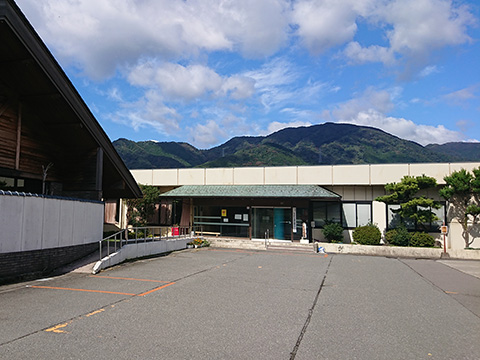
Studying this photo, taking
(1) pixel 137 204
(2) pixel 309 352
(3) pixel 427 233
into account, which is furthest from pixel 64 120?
(3) pixel 427 233

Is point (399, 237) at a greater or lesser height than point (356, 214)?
lesser

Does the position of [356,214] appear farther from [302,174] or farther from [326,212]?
[302,174]

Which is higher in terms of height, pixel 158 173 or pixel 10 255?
pixel 158 173

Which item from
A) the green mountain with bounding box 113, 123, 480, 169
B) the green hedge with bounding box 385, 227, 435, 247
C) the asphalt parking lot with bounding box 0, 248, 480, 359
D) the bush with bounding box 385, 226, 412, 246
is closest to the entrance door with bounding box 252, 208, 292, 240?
the bush with bounding box 385, 226, 412, 246

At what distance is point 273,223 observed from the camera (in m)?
25.0

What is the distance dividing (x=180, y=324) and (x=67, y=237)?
7.09m

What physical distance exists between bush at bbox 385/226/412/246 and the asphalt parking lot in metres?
9.03

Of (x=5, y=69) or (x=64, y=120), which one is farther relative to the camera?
(x=64, y=120)

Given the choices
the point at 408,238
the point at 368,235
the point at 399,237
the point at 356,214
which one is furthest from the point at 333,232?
the point at 408,238

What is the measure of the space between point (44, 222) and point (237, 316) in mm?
6906

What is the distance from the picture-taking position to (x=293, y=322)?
6.95 m

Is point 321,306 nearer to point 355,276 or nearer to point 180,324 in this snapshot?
point 180,324

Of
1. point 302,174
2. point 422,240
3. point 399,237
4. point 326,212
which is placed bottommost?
point 422,240

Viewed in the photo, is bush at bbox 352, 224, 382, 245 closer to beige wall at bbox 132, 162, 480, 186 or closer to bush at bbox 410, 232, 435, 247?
bush at bbox 410, 232, 435, 247
